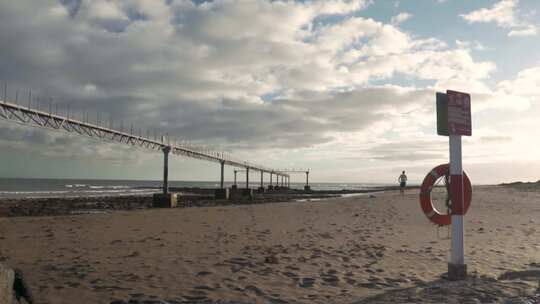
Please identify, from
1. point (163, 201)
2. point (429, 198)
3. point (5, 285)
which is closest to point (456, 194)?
point (429, 198)

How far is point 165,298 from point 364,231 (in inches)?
274

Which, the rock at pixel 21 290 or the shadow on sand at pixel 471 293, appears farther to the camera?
the shadow on sand at pixel 471 293

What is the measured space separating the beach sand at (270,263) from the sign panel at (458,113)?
207 centimetres

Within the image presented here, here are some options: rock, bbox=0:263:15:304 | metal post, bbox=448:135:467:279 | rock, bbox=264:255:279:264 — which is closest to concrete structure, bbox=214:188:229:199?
rock, bbox=264:255:279:264

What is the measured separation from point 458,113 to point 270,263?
147 inches

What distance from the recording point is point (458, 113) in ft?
18.9

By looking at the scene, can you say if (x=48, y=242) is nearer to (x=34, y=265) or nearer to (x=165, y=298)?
(x=34, y=265)

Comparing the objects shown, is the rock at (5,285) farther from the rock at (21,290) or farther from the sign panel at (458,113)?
the sign panel at (458,113)

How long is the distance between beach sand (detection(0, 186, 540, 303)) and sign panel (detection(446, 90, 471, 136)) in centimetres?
207

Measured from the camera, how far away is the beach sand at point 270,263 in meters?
4.60

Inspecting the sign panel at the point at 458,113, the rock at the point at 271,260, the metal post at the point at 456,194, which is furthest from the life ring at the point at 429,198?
the rock at the point at 271,260

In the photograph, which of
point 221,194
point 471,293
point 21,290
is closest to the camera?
point 21,290

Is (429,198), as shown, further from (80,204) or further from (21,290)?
(80,204)

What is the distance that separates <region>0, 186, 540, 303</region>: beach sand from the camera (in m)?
4.60
